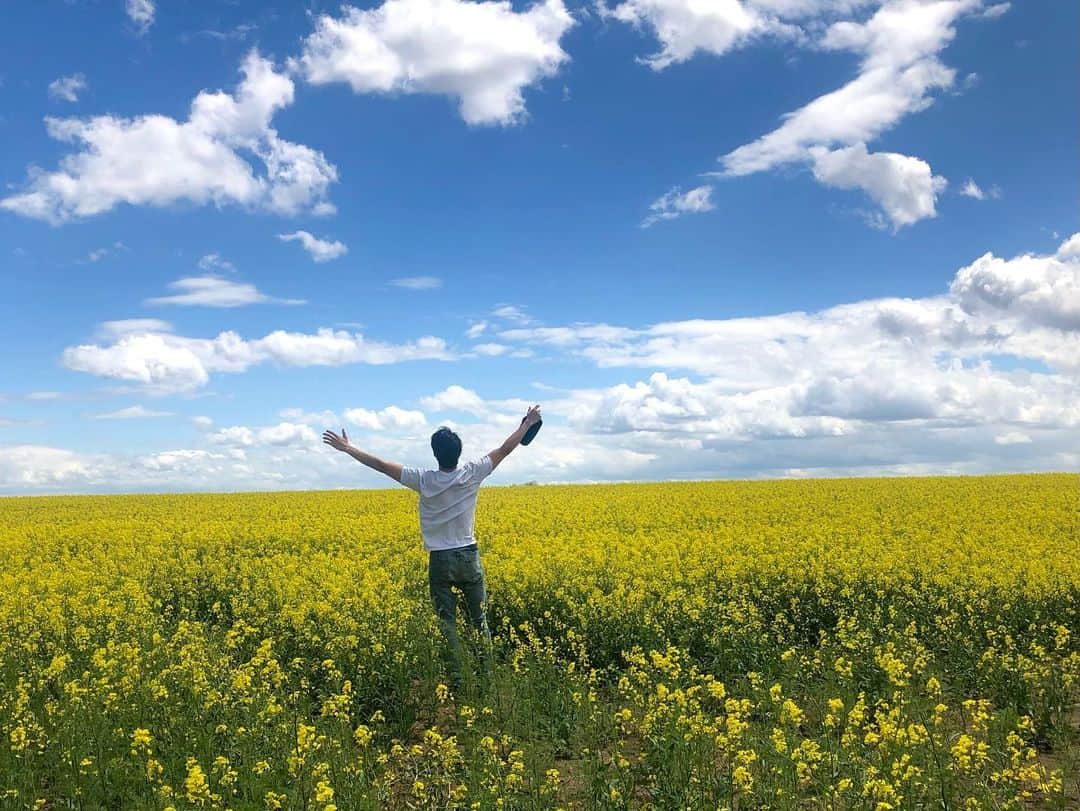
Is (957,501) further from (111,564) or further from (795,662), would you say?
(111,564)

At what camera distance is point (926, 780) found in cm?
547

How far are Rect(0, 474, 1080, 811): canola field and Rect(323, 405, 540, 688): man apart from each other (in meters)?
0.58

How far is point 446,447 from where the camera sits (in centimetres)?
794

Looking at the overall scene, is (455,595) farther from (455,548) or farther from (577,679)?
(577,679)

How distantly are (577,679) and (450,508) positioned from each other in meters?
2.07

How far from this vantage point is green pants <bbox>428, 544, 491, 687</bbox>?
316 inches

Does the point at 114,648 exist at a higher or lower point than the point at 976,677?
higher

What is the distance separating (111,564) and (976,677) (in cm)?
1436

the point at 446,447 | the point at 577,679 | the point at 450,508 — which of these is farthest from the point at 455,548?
the point at 577,679

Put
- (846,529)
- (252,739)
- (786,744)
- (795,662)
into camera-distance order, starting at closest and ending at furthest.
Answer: (786,744) < (252,739) < (795,662) < (846,529)

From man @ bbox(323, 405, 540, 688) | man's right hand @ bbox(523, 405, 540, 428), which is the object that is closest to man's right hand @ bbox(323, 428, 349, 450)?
man @ bbox(323, 405, 540, 688)

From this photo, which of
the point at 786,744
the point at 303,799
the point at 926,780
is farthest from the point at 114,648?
the point at 926,780

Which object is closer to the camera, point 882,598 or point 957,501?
point 882,598

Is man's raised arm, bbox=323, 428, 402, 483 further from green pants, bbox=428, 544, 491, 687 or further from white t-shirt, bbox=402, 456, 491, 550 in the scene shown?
green pants, bbox=428, 544, 491, 687
